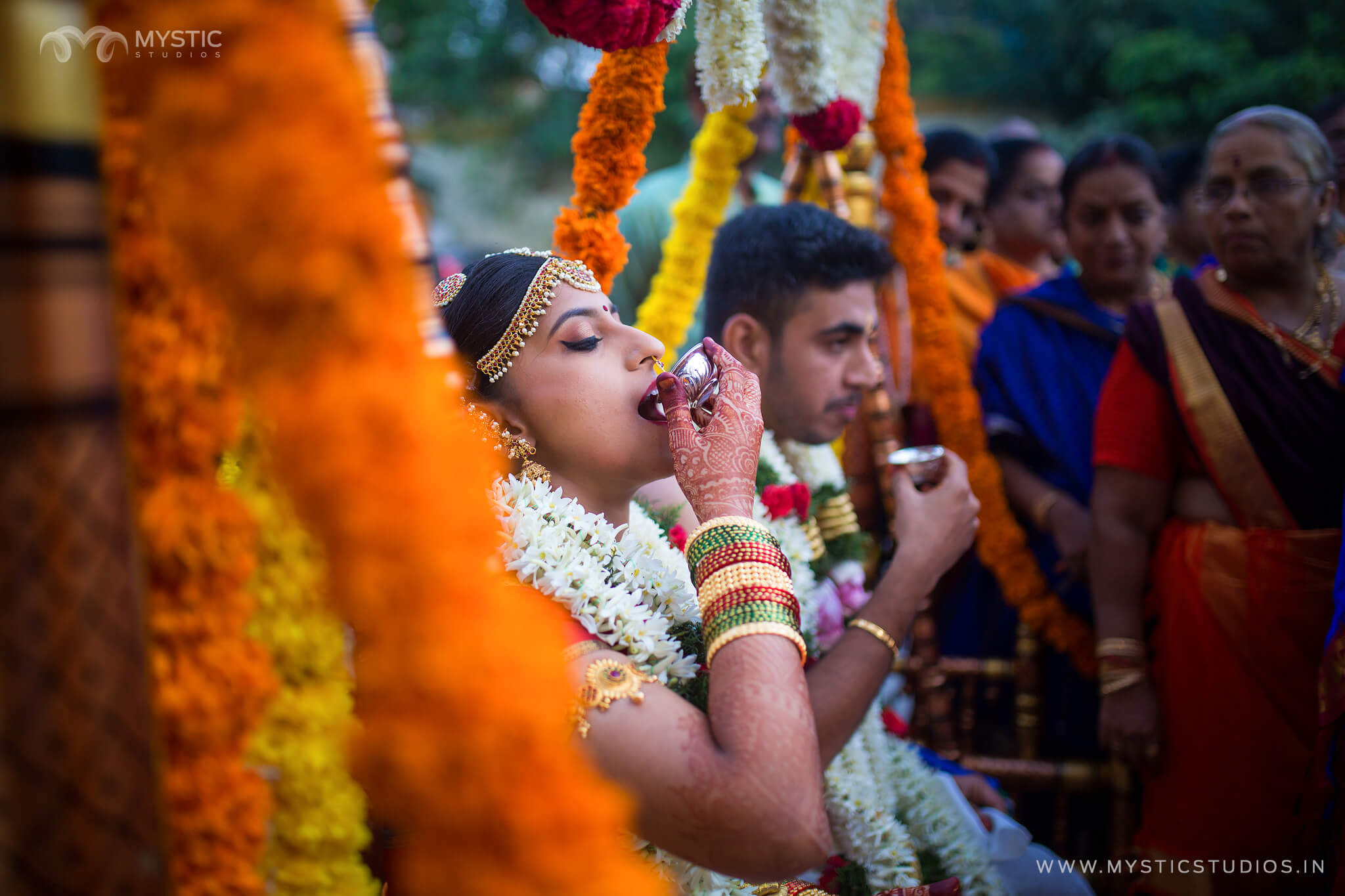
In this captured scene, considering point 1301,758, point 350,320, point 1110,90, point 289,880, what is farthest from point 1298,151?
point 1110,90

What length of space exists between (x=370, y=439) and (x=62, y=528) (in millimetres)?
363

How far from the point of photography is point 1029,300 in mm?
3697

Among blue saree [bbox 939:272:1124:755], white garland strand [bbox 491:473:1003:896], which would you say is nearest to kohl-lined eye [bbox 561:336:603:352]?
white garland strand [bbox 491:473:1003:896]

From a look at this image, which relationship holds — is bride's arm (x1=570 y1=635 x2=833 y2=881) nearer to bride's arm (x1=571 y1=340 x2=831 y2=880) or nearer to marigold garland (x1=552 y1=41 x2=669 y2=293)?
bride's arm (x1=571 y1=340 x2=831 y2=880)

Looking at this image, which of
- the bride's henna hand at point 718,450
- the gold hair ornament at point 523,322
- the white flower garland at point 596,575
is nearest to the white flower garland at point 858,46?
the gold hair ornament at point 523,322

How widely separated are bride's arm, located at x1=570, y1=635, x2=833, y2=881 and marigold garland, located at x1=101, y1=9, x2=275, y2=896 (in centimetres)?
47

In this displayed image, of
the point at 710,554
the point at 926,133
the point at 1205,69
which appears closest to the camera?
the point at 710,554

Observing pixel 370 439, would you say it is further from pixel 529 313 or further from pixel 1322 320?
pixel 1322 320

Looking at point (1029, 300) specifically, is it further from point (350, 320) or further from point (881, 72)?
point (350, 320)

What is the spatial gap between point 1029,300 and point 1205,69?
35.4 ft

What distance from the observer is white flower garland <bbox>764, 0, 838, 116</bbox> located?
2.46 meters

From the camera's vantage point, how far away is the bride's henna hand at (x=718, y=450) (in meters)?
1.50

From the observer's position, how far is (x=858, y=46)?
9.09ft

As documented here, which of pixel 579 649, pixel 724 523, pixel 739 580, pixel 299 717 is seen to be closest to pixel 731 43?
pixel 724 523
